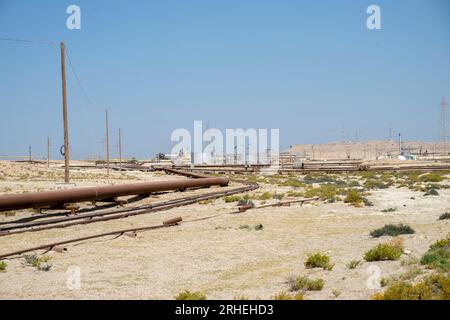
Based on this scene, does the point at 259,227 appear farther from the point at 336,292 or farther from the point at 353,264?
the point at 336,292

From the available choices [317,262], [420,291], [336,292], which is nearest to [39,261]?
[317,262]

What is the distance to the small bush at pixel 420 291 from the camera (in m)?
6.78

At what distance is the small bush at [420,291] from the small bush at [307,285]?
105cm

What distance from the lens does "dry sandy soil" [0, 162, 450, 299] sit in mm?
8203

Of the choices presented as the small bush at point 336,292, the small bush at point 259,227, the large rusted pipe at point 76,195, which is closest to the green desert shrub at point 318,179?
the large rusted pipe at point 76,195

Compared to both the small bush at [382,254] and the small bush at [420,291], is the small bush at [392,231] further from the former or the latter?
the small bush at [420,291]

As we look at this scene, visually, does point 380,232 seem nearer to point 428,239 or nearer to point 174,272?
point 428,239

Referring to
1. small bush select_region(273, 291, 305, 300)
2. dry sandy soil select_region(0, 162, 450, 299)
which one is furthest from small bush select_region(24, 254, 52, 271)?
small bush select_region(273, 291, 305, 300)

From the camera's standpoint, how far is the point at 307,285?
26.4ft

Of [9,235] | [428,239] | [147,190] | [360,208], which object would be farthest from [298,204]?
[9,235]

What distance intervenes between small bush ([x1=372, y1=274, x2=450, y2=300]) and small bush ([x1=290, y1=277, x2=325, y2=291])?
1049mm

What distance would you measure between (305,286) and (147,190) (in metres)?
18.5

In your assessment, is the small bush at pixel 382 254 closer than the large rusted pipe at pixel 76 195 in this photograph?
Yes
